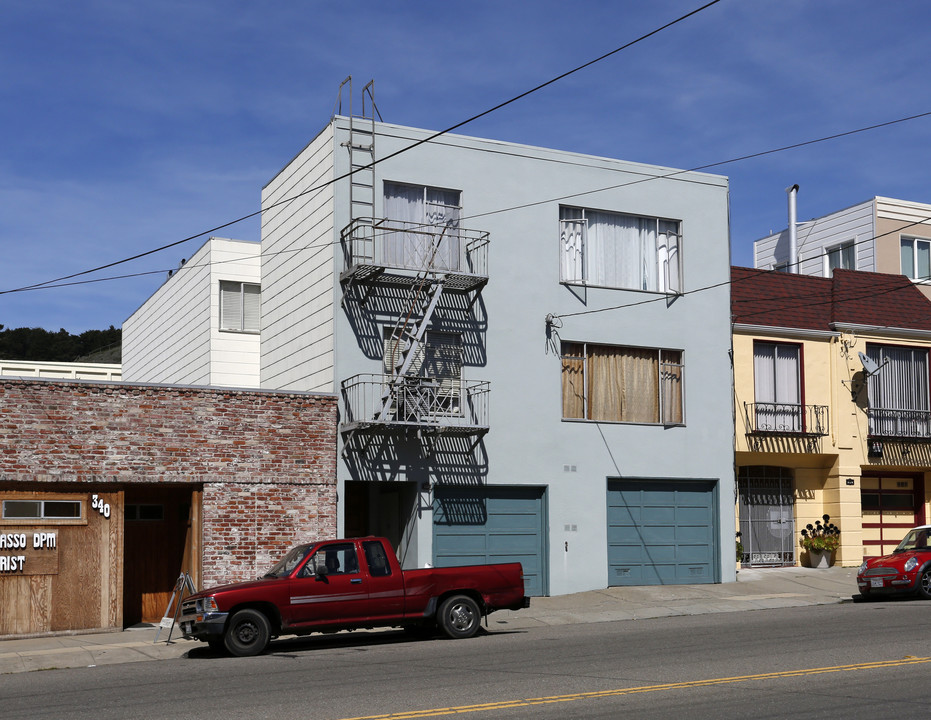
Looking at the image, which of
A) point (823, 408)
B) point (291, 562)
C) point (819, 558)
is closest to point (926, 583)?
point (819, 558)

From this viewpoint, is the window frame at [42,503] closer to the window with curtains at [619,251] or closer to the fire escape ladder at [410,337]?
the fire escape ladder at [410,337]

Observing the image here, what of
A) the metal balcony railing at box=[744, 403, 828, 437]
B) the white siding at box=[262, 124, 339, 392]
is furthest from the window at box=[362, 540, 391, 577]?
the metal balcony railing at box=[744, 403, 828, 437]

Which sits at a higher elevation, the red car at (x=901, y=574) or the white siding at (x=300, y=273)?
the white siding at (x=300, y=273)

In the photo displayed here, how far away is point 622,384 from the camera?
25609 millimetres

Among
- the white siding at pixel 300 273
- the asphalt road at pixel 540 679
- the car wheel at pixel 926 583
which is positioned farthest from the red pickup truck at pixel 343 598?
the car wheel at pixel 926 583

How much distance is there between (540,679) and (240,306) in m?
19.6

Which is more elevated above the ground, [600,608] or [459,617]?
[459,617]

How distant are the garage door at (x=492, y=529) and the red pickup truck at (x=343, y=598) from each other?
5832 mm

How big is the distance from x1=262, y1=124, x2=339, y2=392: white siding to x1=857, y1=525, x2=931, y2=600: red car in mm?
11178

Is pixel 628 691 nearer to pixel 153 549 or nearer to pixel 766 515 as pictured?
pixel 153 549

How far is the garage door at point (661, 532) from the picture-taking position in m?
25.2

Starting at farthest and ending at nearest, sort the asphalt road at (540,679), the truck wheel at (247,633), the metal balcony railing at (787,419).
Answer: the metal balcony railing at (787,419), the truck wheel at (247,633), the asphalt road at (540,679)

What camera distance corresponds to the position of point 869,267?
116 ft

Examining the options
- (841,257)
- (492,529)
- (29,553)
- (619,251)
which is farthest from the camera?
(841,257)
